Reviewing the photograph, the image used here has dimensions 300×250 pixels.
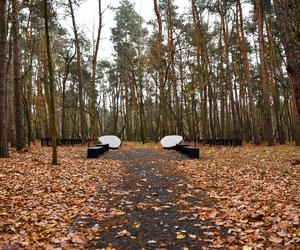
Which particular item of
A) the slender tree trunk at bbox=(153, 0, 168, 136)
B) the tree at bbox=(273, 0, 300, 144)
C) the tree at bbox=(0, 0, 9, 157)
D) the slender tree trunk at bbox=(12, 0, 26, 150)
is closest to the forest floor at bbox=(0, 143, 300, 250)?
the tree at bbox=(0, 0, 9, 157)

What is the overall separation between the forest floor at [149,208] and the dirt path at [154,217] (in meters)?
0.02

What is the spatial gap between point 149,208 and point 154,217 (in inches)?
23.3

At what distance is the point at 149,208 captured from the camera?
6.58 m

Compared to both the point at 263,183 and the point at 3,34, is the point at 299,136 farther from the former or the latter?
the point at 3,34

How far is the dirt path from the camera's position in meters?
4.91

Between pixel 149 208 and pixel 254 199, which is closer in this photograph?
pixel 149 208

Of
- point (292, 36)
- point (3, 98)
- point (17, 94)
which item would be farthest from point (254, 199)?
point (17, 94)

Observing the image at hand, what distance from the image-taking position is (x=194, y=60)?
3497 centimetres

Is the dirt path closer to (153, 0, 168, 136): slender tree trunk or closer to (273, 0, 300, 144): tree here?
(273, 0, 300, 144): tree

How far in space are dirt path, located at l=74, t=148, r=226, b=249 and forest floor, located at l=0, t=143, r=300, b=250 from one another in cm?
2

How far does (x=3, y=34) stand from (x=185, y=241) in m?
10.4

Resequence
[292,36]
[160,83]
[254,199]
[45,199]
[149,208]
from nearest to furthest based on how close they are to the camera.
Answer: [292,36], [149,208], [254,199], [45,199], [160,83]

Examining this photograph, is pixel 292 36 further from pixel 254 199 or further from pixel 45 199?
pixel 45 199

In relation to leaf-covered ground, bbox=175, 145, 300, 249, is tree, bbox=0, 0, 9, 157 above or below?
above
